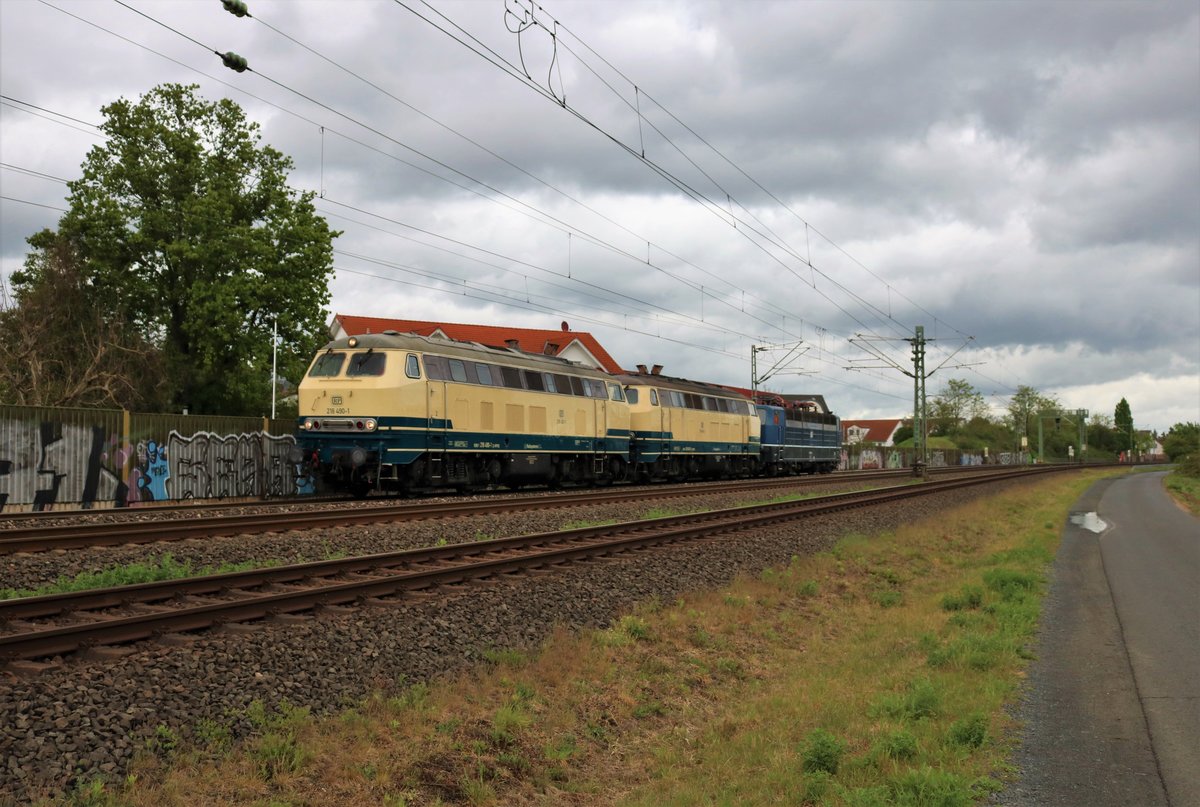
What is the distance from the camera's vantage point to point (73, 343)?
131ft

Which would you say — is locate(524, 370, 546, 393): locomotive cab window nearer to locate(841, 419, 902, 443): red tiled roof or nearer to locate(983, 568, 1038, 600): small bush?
locate(983, 568, 1038, 600): small bush

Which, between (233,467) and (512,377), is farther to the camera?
(512,377)

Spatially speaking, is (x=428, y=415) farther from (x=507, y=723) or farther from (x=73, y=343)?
(x=73, y=343)

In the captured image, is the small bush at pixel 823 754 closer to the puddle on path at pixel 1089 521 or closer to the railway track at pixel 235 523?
the railway track at pixel 235 523

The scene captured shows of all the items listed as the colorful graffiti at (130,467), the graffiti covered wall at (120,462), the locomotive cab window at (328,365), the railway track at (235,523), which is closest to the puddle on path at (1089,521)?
the railway track at (235,523)

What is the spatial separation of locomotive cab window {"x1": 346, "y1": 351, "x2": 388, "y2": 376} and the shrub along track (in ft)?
34.4

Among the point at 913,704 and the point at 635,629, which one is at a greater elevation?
the point at 635,629

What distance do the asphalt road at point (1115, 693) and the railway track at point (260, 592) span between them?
6.52m

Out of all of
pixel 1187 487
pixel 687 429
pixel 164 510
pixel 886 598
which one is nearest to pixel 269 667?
pixel 886 598

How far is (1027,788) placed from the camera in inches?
241

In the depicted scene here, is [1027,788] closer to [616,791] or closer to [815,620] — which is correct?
[616,791]

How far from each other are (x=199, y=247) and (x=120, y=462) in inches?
792

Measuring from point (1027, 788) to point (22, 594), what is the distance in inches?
396

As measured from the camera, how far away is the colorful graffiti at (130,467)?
20.6 meters
